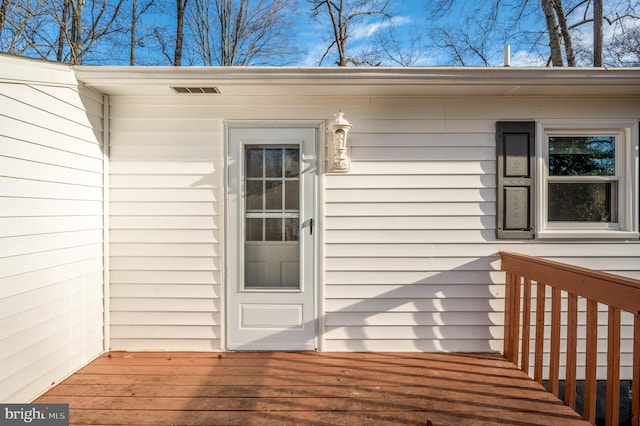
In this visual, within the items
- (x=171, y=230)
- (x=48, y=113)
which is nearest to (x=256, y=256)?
(x=171, y=230)

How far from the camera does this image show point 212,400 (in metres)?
2.10

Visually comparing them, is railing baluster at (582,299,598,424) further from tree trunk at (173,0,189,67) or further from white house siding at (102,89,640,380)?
tree trunk at (173,0,189,67)

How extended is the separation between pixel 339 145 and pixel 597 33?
563 cm

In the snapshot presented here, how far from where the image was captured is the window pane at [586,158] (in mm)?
2824

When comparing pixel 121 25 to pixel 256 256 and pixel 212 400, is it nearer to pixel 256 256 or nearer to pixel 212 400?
pixel 256 256

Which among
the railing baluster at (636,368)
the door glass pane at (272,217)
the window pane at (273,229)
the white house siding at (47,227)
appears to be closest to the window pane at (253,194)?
the door glass pane at (272,217)

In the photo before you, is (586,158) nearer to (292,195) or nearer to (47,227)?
(292,195)

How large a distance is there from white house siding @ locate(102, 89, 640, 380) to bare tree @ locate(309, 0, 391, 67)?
4.48m

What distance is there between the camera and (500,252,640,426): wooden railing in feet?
5.52

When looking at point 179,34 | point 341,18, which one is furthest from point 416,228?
point 179,34

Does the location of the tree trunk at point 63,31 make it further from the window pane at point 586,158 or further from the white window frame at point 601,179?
the window pane at point 586,158

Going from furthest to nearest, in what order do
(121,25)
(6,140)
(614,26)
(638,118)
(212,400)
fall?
(121,25) → (614,26) → (638,118) → (212,400) → (6,140)

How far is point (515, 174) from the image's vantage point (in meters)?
2.75

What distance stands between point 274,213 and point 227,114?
3.07 feet
